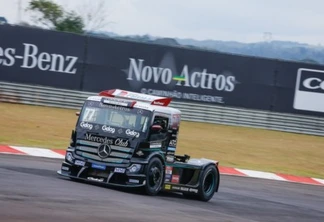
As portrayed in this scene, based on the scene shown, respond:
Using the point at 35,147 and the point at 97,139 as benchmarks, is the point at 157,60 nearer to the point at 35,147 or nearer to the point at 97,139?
the point at 35,147

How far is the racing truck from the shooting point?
14961mm

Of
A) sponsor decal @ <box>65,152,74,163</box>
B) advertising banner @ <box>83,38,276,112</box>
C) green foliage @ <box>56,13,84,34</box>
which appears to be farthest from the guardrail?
green foliage @ <box>56,13,84,34</box>

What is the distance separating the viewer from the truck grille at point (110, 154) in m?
15.0

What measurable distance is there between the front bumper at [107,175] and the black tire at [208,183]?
1.79 m

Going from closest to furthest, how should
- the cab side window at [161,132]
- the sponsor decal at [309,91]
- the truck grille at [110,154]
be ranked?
the truck grille at [110,154] < the cab side window at [161,132] < the sponsor decal at [309,91]

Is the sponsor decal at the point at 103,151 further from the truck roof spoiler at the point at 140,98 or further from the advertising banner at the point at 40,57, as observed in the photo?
the advertising banner at the point at 40,57

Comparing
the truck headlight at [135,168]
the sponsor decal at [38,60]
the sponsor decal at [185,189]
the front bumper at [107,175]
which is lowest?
the sponsor decal at [185,189]

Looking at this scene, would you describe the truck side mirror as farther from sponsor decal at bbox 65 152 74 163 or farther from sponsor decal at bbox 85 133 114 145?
sponsor decal at bbox 65 152 74 163

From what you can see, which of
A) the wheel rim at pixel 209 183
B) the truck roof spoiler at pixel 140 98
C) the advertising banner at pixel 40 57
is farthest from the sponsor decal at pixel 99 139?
the advertising banner at pixel 40 57

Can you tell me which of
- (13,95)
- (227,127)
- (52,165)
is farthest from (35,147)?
(227,127)

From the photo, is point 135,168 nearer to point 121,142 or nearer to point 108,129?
point 121,142

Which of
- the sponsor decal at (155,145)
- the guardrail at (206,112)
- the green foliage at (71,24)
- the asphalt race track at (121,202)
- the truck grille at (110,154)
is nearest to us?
the asphalt race track at (121,202)

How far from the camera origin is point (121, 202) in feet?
43.2

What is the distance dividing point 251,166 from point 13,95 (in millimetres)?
10235
